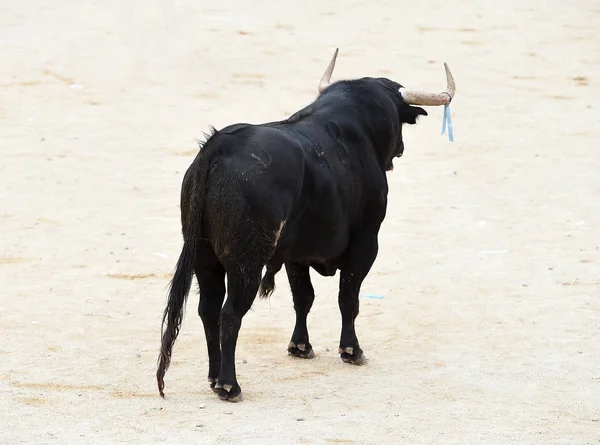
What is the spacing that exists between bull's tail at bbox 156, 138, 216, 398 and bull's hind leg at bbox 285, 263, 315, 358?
126 centimetres

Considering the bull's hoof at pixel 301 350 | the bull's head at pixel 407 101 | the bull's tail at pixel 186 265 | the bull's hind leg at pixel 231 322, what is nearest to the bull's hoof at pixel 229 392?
the bull's hind leg at pixel 231 322

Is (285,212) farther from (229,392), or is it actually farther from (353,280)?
(353,280)

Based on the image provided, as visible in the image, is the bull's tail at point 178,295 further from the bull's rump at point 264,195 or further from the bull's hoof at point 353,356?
the bull's hoof at point 353,356

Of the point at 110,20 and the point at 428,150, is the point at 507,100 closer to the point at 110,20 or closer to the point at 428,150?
the point at 428,150

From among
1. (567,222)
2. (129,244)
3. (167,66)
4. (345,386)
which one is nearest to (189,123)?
(167,66)

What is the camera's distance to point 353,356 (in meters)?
7.70

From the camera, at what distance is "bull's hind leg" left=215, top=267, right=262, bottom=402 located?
22.0 ft

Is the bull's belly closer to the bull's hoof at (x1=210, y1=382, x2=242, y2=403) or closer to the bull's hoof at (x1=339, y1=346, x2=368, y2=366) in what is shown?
the bull's hoof at (x1=339, y1=346, x2=368, y2=366)

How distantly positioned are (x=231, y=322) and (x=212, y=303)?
0.90 feet

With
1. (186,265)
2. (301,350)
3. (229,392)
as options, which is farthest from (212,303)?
(301,350)

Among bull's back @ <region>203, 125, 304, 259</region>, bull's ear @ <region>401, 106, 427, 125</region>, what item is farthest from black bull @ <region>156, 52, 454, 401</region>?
bull's ear @ <region>401, 106, 427, 125</region>

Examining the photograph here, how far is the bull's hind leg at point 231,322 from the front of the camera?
6691 millimetres

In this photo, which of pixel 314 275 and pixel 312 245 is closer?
pixel 312 245

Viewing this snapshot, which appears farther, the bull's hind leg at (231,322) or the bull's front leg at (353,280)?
the bull's front leg at (353,280)
